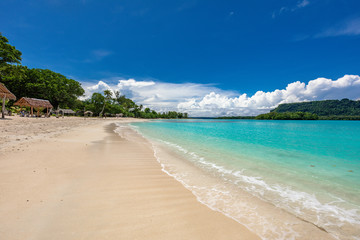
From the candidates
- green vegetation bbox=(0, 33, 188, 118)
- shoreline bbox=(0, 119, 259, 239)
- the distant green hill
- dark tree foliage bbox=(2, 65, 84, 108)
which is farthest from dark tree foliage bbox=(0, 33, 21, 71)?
the distant green hill

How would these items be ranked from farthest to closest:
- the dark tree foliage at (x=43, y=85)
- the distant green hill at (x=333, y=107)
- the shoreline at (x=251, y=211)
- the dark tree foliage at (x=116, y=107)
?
the distant green hill at (x=333, y=107) < the dark tree foliage at (x=116, y=107) < the dark tree foliage at (x=43, y=85) < the shoreline at (x=251, y=211)

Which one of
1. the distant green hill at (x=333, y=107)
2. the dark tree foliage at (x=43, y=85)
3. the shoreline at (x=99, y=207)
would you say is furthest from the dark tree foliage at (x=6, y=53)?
the distant green hill at (x=333, y=107)

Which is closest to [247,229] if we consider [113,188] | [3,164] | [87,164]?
[113,188]

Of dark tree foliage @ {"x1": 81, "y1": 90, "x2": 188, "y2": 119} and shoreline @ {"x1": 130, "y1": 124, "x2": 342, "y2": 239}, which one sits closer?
shoreline @ {"x1": 130, "y1": 124, "x2": 342, "y2": 239}

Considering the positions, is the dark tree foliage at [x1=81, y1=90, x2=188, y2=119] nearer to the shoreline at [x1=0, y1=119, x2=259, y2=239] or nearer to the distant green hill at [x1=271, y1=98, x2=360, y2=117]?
the shoreline at [x1=0, y1=119, x2=259, y2=239]

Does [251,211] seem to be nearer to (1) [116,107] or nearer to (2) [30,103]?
(2) [30,103]

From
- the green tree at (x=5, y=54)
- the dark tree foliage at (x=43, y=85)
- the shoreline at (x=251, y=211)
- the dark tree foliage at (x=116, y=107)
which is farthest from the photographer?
the dark tree foliage at (x=116, y=107)

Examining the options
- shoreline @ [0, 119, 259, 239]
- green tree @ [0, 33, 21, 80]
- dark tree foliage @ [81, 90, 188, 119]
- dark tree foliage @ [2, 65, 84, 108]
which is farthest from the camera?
dark tree foliage @ [81, 90, 188, 119]

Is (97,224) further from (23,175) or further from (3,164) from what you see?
(3,164)

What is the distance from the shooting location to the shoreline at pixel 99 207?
7.23 feet

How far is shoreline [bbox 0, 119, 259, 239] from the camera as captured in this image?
2203mm

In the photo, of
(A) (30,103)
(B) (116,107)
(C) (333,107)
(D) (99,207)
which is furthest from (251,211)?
(C) (333,107)

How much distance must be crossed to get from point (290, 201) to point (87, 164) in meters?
6.19

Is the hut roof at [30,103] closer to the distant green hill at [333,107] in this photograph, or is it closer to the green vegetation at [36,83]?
the green vegetation at [36,83]
